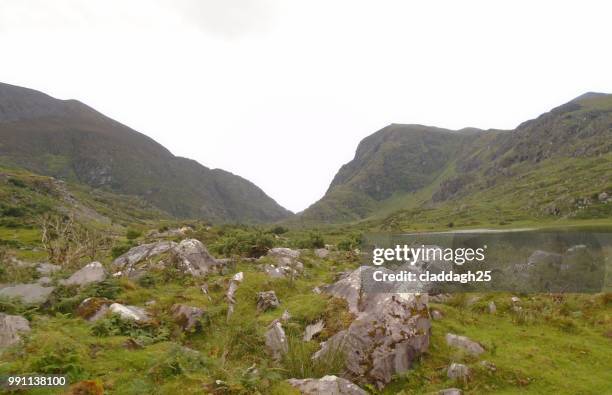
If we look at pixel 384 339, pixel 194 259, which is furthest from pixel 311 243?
pixel 384 339

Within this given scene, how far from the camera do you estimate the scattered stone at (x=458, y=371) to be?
399 inches

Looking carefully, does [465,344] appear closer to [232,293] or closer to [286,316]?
[286,316]

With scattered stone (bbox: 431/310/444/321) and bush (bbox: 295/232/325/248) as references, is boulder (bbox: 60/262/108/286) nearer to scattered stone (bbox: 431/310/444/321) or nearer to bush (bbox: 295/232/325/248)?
scattered stone (bbox: 431/310/444/321)

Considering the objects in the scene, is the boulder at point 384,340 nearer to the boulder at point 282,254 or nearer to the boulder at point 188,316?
the boulder at point 188,316

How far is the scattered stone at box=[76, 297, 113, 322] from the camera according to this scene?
1254 cm

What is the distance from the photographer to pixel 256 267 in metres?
22.5

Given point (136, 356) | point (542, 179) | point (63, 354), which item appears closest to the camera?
point (63, 354)

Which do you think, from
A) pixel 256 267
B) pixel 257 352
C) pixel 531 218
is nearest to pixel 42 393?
pixel 257 352

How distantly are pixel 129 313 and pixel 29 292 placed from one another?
5547 mm

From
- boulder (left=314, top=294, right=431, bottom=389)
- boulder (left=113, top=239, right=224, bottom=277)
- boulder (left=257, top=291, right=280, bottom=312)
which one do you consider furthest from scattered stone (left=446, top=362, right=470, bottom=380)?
boulder (left=113, top=239, right=224, bottom=277)

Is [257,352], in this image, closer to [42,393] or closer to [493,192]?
[42,393]

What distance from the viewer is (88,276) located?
52.5ft

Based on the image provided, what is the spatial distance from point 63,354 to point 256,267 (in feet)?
47.5

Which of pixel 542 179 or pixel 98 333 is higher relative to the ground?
pixel 542 179
